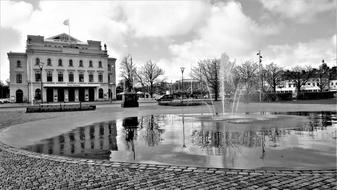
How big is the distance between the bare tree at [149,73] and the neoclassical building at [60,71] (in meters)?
9.77

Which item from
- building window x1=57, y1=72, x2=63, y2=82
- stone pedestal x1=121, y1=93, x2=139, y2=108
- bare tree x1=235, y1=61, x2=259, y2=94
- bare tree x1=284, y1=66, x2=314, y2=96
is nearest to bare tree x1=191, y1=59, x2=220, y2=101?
bare tree x1=235, y1=61, x2=259, y2=94

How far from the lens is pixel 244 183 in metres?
4.61

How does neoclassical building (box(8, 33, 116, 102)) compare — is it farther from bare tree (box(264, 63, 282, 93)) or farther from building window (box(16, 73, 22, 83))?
bare tree (box(264, 63, 282, 93))

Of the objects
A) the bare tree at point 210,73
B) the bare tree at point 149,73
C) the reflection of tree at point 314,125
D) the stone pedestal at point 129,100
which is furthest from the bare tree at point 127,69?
the reflection of tree at point 314,125

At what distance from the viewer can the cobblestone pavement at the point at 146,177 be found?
4.57 metres

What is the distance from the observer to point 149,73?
77.4m

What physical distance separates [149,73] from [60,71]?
25.2 m

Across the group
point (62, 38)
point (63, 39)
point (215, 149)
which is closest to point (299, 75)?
point (63, 39)

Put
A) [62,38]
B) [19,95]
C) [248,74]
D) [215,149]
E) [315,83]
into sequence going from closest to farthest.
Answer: [215,149]
[19,95]
[248,74]
[62,38]
[315,83]

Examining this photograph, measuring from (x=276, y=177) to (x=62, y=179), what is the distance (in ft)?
13.9

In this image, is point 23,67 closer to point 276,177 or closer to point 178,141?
point 178,141

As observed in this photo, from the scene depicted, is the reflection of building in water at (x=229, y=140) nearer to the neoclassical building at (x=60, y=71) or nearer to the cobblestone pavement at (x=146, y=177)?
the cobblestone pavement at (x=146, y=177)

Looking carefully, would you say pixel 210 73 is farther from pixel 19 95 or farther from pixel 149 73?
pixel 19 95

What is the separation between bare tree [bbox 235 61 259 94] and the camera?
7162cm
